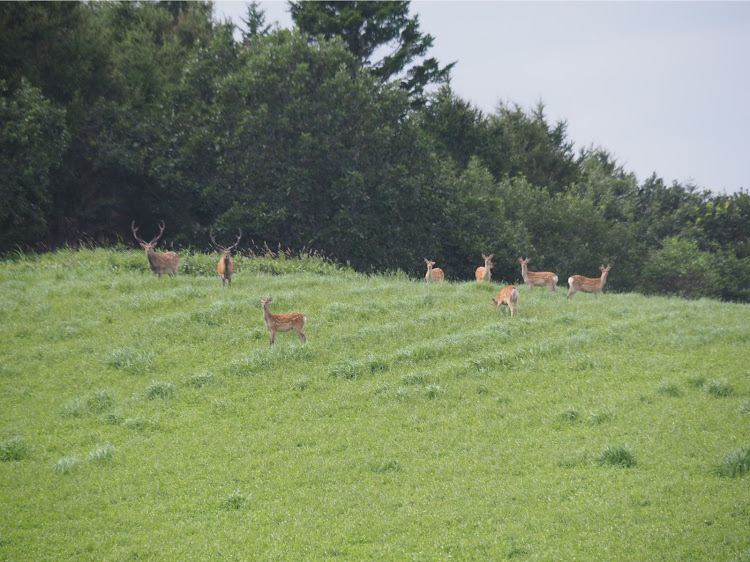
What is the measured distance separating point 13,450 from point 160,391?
300 cm

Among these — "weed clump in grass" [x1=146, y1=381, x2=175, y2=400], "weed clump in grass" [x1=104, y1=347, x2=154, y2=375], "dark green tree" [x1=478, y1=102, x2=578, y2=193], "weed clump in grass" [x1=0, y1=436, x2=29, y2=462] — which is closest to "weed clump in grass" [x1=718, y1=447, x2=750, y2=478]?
"weed clump in grass" [x1=146, y1=381, x2=175, y2=400]

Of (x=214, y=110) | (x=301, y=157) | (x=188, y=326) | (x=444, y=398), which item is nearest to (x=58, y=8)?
(x=214, y=110)

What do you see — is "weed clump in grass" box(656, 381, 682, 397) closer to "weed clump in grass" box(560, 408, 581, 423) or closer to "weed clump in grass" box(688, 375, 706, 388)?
"weed clump in grass" box(688, 375, 706, 388)

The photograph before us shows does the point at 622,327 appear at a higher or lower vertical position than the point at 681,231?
lower

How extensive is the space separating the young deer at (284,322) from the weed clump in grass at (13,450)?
5683 millimetres

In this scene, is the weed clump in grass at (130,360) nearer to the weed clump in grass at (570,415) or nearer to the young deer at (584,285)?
the weed clump in grass at (570,415)

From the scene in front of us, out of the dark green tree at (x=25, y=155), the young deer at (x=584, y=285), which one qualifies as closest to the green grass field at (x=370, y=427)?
the young deer at (x=584, y=285)

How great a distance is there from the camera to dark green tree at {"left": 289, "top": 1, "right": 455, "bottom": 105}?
43781mm

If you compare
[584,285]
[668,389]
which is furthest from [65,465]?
[584,285]

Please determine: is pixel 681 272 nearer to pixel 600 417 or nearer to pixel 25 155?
pixel 600 417

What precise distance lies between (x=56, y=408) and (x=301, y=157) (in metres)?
20.7

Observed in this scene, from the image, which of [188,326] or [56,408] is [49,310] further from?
[56,408]

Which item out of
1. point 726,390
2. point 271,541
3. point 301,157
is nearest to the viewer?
point 271,541

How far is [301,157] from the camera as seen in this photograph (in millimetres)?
32656
